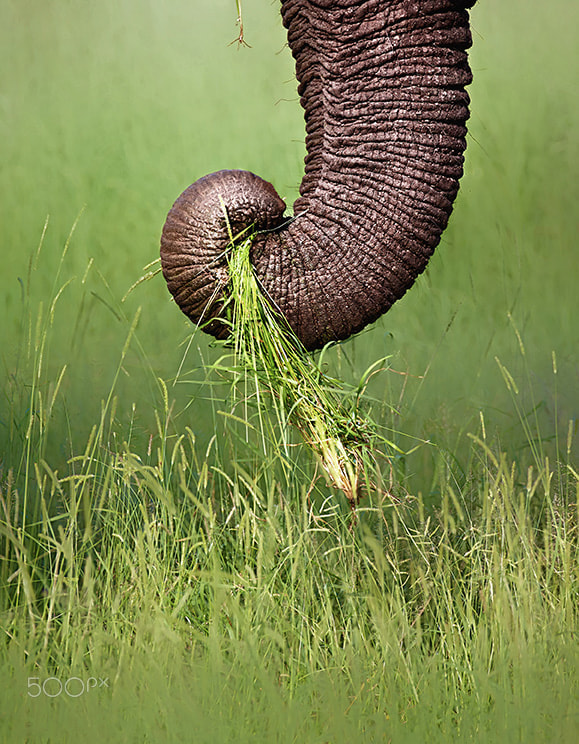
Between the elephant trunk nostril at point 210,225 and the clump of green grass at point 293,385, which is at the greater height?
the elephant trunk nostril at point 210,225

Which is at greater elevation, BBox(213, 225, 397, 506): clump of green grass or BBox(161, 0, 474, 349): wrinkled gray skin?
BBox(161, 0, 474, 349): wrinkled gray skin

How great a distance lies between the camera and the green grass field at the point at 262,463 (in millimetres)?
1440

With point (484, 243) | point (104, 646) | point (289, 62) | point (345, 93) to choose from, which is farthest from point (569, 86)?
point (104, 646)

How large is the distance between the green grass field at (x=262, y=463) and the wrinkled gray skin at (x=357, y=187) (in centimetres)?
21

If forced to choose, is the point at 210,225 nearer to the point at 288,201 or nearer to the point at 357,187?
the point at 357,187

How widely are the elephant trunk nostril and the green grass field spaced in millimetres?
186

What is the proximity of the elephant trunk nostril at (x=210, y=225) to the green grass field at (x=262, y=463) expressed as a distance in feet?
0.61

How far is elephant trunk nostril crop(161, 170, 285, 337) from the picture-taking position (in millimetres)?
1548

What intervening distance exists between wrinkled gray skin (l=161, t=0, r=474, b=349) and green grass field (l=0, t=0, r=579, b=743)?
0.68 ft

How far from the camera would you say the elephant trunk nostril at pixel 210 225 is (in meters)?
1.55

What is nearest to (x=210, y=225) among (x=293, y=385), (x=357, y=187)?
(x=357, y=187)

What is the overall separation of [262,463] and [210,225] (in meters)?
0.62

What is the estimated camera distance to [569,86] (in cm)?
321

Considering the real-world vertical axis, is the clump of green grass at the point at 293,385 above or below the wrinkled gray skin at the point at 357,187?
below
